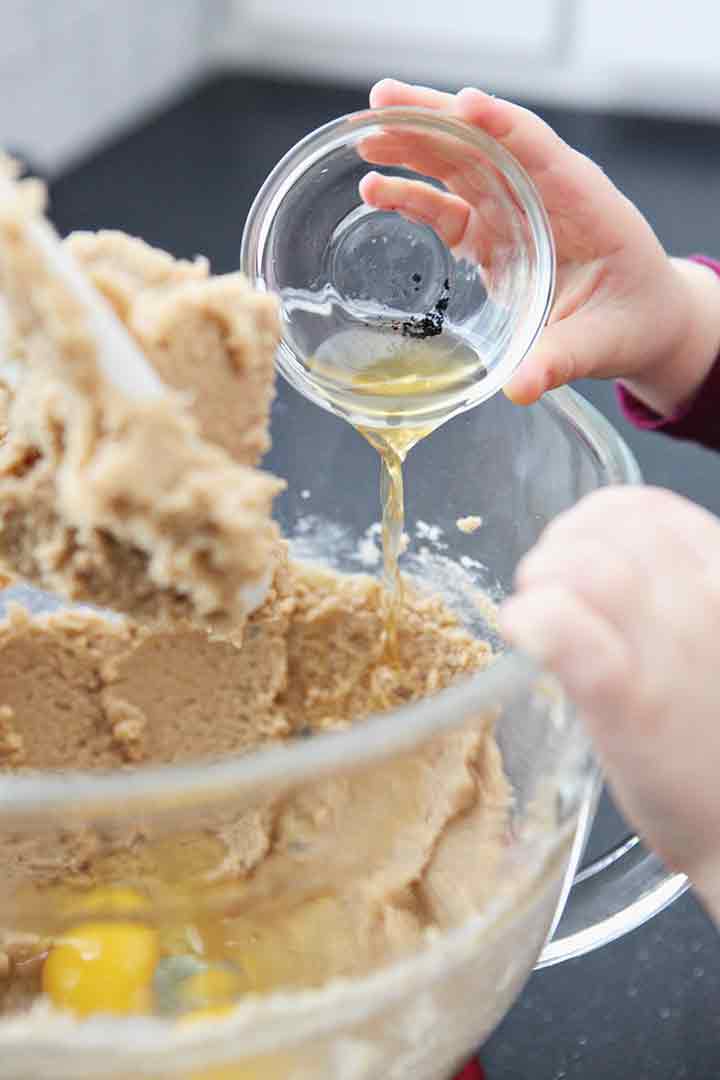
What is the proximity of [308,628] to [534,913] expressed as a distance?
24 centimetres

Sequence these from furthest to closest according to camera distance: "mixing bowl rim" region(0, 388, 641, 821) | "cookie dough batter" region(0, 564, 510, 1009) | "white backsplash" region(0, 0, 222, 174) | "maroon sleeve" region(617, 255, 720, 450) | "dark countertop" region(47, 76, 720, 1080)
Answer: "white backsplash" region(0, 0, 222, 174)
"maroon sleeve" region(617, 255, 720, 450)
"dark countertop" region(47, 76, 720, 1080)
"cookie dough batter" region(0, 564, 510, 1009)
"mixing bowl rim" region(0, 388, 641, 821)

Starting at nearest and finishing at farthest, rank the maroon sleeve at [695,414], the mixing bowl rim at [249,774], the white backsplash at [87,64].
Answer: the mixing bowl rim at [249,774] → the maroon sleeve at [695,414] → the white backsplash at [87,64]

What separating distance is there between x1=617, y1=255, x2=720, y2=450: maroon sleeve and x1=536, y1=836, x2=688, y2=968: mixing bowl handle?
0.37 m

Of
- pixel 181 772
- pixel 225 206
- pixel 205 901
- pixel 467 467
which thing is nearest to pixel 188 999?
pixel 205 901

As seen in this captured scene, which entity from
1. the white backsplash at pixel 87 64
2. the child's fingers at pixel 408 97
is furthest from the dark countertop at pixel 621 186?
the child's fingers at pixel 408 97

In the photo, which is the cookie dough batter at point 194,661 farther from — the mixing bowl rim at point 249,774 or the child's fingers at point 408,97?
the child's fingers at point 408,97

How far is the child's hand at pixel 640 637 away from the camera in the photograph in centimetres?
44

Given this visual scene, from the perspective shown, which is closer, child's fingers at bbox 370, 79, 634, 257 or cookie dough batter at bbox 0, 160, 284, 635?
cookie dough batter at bbox 0, 160, 284, 635

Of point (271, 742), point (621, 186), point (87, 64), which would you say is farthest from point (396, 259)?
point (87, 64)

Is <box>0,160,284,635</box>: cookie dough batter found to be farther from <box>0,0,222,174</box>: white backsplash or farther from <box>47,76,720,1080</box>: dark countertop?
<box>0,0,222,174</box>: white backsplash

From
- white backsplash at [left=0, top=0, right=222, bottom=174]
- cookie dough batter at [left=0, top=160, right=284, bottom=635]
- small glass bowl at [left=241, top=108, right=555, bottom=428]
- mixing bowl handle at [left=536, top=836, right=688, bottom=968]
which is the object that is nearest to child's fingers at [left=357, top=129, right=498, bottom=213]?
small glass bowl at [left=241, top=108, right=555, bottom=428]

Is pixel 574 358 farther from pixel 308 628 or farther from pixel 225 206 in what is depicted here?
pixel 225 206

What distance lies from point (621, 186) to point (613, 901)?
3.73 ft

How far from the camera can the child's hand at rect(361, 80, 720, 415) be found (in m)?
0.74
